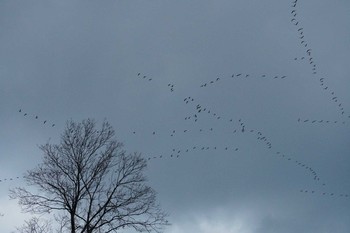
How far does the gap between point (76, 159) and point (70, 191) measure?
1849mm

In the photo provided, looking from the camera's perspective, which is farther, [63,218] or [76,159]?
[76,159]

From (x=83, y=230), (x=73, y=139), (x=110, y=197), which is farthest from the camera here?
(x=73, y=139)

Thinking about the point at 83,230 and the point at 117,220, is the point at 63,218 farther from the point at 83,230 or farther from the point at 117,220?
the point at 117,220

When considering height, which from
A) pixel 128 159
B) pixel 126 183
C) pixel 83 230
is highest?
pixel 128 159

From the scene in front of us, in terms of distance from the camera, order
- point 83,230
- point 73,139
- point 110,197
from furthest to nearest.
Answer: point 73,139 → point 110,197 → point 83,230

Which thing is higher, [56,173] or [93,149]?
[93,149]

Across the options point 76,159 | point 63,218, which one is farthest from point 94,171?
point 63,218

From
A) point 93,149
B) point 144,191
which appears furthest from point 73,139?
point 144,191

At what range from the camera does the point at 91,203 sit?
20172mm

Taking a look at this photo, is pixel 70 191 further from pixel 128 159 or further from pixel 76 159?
pixel 128 159

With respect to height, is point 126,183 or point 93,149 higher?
point 93,149

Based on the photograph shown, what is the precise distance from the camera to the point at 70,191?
66.8ft

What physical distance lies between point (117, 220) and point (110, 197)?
1.24 m

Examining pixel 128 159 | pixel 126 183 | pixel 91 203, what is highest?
pixel 128 159
